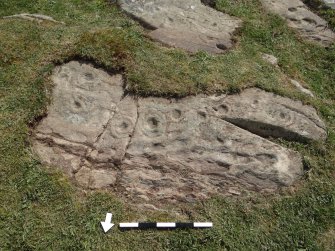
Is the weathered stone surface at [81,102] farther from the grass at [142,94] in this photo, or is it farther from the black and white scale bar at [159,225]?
the black and white scale bar at [159,225]

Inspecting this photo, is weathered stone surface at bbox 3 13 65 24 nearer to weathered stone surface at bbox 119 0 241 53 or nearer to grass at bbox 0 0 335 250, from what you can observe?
grass at bbox 0 0 335 250

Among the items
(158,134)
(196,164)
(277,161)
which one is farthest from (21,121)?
(277,161)

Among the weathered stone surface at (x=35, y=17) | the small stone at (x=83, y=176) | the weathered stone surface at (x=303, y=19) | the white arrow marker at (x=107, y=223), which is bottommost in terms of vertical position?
the white arrow marker at (x=107, y=223)

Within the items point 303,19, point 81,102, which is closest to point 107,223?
point 81,102

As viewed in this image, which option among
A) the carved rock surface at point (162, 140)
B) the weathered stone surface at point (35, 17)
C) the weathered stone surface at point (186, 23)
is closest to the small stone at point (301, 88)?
the carved rock surface at point (162, 140)

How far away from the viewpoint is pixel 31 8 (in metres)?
9.73

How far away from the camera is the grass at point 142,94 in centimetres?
578

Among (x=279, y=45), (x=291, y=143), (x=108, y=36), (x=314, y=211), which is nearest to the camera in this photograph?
(x=314, y=211)

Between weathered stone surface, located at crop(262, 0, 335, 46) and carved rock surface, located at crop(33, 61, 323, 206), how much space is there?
3.21 metres

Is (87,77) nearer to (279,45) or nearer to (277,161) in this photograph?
(277,161)

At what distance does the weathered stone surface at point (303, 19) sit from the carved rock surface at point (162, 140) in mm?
3208

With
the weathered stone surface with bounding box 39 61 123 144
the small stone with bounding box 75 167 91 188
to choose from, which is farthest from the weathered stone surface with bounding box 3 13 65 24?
Answer: the small stone with bounding box 75 167 91 188

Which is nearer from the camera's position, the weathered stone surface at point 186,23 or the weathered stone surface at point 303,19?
the weathered stone surface at point 186,23

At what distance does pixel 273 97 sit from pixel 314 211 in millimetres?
2102
